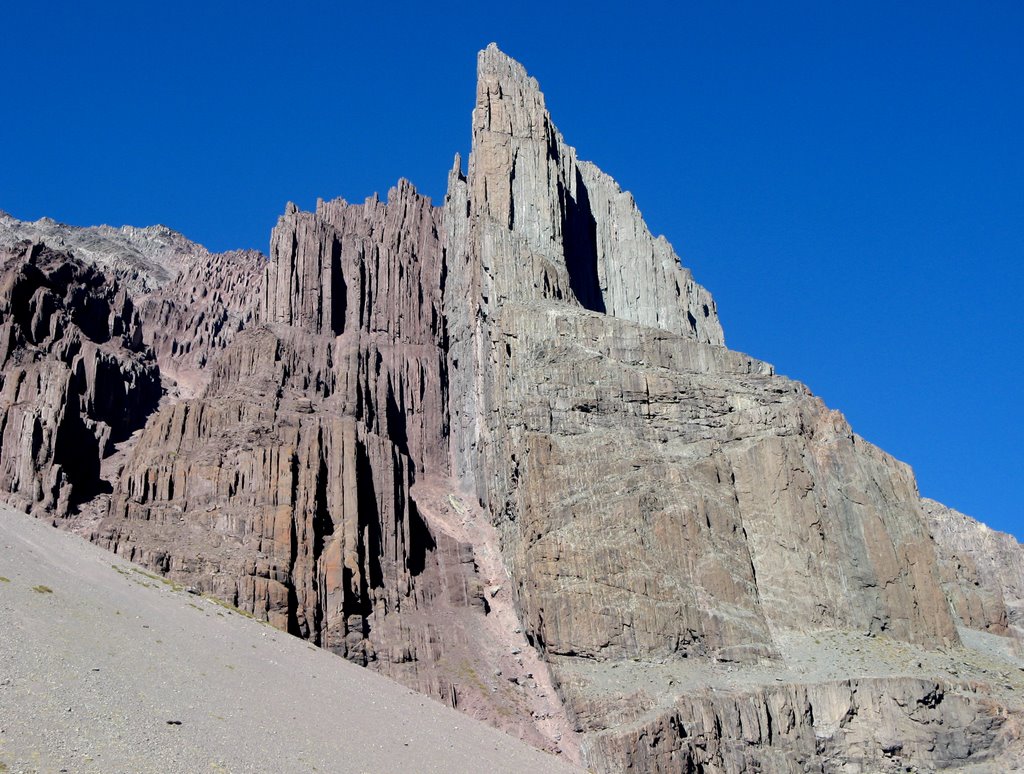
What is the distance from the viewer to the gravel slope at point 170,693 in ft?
161

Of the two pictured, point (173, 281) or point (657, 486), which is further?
point (173, 281)

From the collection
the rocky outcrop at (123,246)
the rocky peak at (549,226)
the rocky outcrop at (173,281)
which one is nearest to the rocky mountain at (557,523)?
the rocky peak at (549,226)

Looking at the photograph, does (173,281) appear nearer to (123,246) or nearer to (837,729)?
(123,246)

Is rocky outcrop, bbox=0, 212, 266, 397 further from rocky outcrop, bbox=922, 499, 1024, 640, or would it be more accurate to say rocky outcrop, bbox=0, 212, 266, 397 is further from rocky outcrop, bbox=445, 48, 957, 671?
rocky outcrop, bbox=922, 499, 1024, 640

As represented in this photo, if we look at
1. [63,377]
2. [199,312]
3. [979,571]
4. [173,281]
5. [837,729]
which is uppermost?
[173,281]

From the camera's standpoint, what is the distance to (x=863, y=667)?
88.9 meters

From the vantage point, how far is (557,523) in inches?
3713

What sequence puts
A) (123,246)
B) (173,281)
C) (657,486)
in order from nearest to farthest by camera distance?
(657,486)
(173,281)
(123,246)

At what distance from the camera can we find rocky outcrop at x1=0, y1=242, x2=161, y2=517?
96938 mm

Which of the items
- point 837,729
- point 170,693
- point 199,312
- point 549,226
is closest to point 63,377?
point 549,226

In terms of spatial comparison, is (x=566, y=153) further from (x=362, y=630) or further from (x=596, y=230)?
(x=362, y=630)

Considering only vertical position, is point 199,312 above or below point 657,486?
above

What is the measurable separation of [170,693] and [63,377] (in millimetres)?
52081

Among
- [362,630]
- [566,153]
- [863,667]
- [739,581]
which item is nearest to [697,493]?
[739,581]
